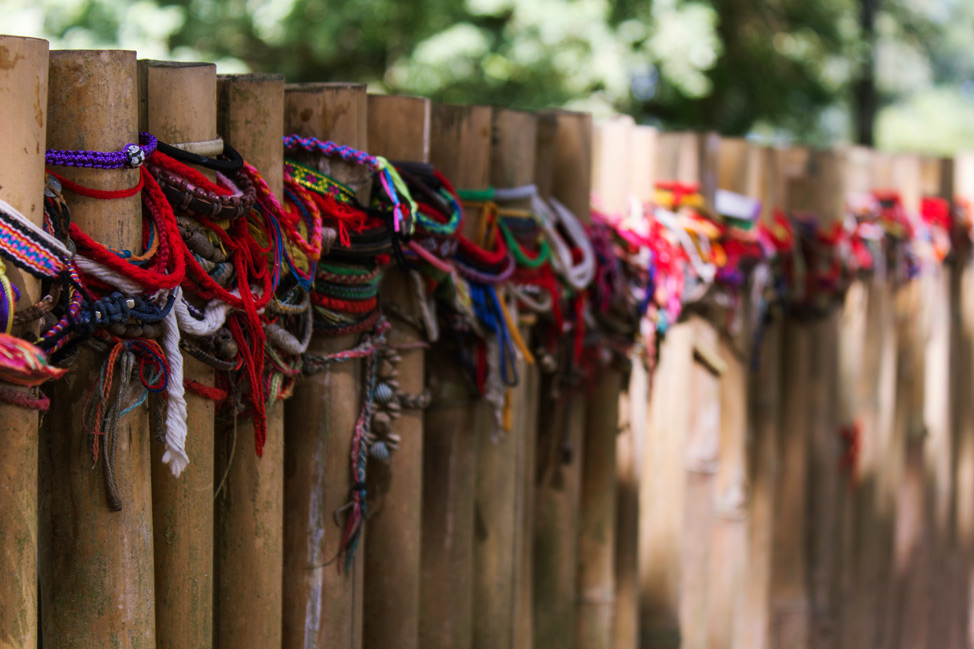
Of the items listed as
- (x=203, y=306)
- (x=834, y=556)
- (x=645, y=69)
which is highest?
(x=645, y=69)

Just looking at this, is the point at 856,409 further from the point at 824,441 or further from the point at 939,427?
the point at 939,427

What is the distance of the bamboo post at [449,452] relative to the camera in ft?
6.48

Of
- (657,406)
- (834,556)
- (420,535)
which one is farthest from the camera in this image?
(834,556)

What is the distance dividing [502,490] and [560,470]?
11.2 inches

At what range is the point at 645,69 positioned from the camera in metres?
8.16

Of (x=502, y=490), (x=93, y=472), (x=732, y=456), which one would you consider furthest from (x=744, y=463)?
(x=93, y=472)

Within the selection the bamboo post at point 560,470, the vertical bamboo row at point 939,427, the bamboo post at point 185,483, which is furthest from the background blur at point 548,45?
the bamboo post at point 185,483

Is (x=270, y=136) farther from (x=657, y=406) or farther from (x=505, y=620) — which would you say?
(x=657, y=406)

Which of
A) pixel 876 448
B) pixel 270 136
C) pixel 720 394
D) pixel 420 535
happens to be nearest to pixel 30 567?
pixel 270 136

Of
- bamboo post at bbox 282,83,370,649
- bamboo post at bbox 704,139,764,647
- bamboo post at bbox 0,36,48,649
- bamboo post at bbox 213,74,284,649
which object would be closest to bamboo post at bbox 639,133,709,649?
bamboo post at bbox 704,139,764,647

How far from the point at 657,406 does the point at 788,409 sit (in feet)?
2.48

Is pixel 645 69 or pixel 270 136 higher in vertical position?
pixel 645 69

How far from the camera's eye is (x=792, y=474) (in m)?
3.19

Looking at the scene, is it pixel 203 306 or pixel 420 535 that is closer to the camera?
pixel 203 306
